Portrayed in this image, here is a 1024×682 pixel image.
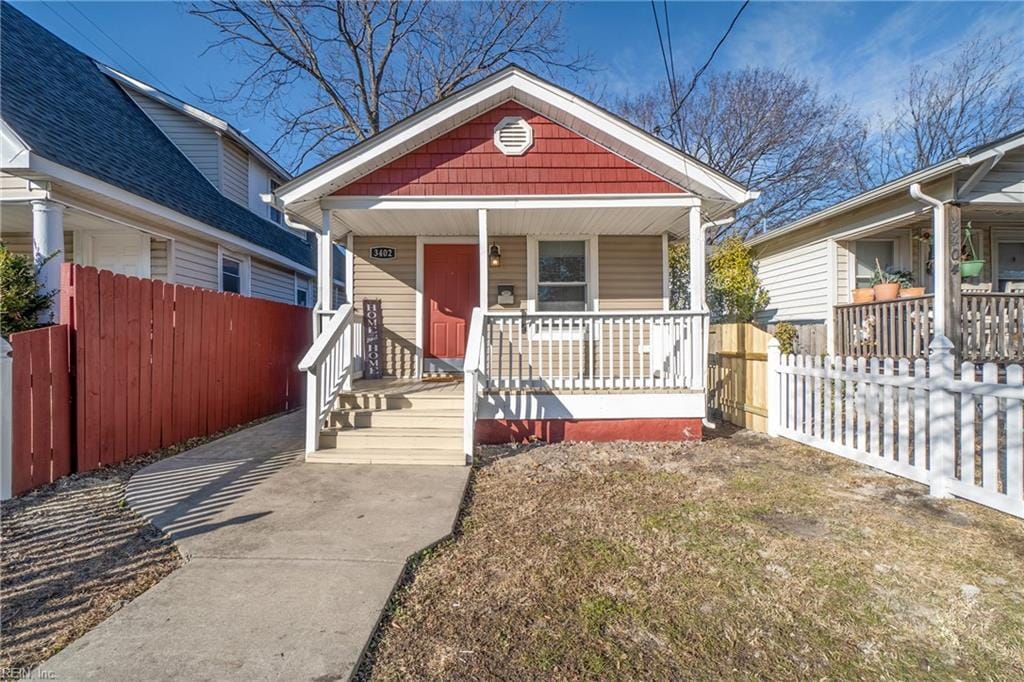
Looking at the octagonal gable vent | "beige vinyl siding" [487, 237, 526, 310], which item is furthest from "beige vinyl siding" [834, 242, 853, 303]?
the octagonal gable vent

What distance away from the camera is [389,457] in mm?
4926

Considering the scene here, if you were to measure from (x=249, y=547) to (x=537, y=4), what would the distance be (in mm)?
17955

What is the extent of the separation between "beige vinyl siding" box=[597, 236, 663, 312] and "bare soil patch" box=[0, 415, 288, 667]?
6373 millimetres

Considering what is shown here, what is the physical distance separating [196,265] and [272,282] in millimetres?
3286

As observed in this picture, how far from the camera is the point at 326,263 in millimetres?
6203

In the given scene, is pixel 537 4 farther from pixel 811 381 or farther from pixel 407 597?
pixel 407 597

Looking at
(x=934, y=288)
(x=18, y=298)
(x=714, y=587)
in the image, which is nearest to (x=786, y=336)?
(x=934, y=288)

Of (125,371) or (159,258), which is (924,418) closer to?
(125,371)

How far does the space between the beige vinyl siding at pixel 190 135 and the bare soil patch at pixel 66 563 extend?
9.24 meters

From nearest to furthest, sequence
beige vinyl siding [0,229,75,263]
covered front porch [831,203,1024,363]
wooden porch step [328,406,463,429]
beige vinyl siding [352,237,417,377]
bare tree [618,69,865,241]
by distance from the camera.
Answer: wooden porch step [328,406,463,429] → covered front porch [831,203,1024,363] → beige vinyl siding [352,237,417,377] → beige vinyl siding [0,229,75,263] → bare tree [618,69,865,241]

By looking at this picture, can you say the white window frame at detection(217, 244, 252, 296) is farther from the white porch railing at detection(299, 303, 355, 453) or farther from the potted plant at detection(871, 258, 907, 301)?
the potted plant at detection(871, 258, 907, 301)

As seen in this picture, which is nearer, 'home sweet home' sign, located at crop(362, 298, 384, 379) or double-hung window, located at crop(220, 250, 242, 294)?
'home sweet home' sign, located at crop(362, 298, 384, 379)

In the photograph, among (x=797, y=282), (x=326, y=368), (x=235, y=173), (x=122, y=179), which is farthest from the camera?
(x=235, y=173)

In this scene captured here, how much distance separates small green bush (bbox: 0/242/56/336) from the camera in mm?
4824
